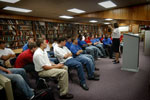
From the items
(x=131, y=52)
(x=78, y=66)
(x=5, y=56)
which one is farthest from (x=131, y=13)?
(x=5, y=56)

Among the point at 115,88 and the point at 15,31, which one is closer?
the point at 115,88

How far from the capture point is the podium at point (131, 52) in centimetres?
308

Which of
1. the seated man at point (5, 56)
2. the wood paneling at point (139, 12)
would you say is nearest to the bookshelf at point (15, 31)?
the seated man at point (5, 56)

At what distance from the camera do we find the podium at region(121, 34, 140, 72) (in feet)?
10.1

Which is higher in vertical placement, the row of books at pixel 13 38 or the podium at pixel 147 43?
the row of books at pixel 13 38

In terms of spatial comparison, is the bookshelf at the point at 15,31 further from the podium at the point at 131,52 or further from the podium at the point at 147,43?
the podium at the point at 147,43

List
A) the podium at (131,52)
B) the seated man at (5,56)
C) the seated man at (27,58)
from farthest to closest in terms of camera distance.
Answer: the podium at (131,52)
the seated man at (5,56)
the seated man at (27,58)

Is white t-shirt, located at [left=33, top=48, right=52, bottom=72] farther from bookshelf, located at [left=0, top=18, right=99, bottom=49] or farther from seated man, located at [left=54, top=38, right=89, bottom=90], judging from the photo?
bookshelf, located at [left=0, top=18, right=99, bottom=49]

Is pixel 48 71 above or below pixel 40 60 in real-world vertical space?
below

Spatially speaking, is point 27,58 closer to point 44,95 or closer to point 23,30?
point 44,95

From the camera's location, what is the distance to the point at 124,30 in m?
12.3

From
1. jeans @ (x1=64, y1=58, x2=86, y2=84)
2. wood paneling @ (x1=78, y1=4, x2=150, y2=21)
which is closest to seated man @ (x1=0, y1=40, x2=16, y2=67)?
jeans @ (x1=64, y1=58, x2=86, y2=84)

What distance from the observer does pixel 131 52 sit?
10.3 ft

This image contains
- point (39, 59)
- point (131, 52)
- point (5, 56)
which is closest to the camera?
point (39, 59)
